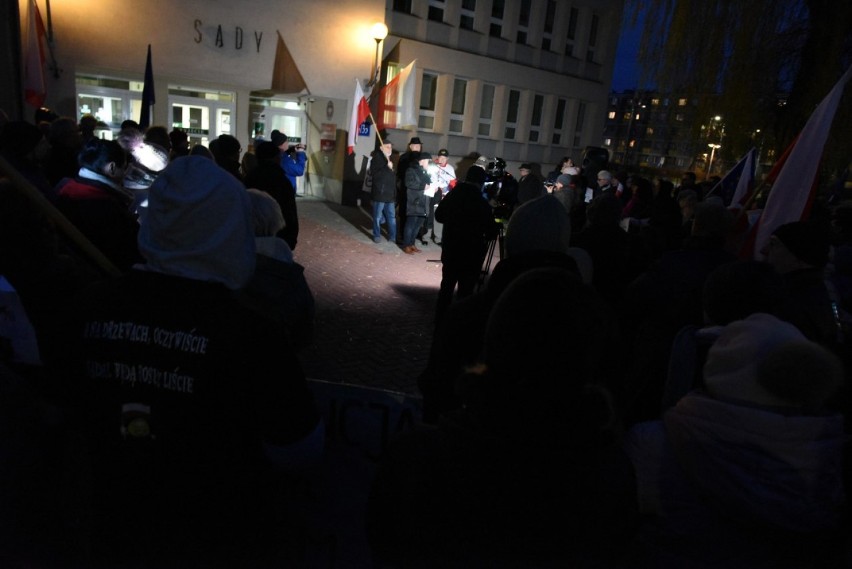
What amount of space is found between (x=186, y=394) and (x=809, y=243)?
324 cm

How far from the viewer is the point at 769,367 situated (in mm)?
1692

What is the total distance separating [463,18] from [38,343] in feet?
65.5

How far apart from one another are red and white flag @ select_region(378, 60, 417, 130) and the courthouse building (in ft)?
4.42

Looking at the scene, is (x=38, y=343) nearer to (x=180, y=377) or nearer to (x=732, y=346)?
(x=180, y=377)

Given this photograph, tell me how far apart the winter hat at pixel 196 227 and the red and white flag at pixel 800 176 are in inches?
167

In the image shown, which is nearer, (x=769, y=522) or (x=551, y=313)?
(x=551, y=313)

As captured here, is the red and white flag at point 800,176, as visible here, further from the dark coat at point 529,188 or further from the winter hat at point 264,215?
the dark coat at point 529,188

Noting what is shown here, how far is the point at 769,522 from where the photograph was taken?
1.80 m

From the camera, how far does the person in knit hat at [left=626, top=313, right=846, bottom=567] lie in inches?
67.2

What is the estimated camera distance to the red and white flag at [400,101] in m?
13.9

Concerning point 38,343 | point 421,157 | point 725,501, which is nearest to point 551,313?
point 725,501

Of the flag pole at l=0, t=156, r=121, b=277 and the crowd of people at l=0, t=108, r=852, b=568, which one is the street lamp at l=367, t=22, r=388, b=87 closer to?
the flag pole at l=0, t=156, r=121, b=277

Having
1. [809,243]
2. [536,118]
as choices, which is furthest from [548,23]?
[809,243]

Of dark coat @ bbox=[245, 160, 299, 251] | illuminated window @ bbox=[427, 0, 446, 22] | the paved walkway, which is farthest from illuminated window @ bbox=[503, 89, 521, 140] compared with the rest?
dark coat @ bbox=[245, 160, 299, 251]
